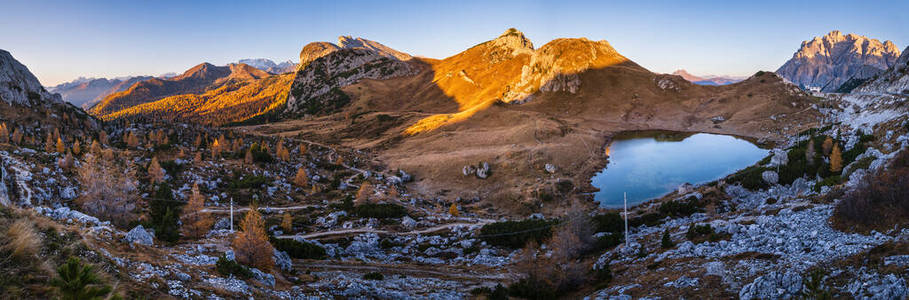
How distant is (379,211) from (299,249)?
17663 mm

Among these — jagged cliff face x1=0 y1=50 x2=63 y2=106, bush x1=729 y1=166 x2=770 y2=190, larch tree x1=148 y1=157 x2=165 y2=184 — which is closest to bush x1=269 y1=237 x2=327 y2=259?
larch tree x1=148 y1=157 x2=165 y2=184

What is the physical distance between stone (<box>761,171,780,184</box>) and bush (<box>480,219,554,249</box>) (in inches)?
1105

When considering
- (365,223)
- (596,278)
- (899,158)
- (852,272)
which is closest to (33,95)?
(365,223)

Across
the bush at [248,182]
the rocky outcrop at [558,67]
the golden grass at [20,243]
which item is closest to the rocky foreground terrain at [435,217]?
the golden grass at [20,243]

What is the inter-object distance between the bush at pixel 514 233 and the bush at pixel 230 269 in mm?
25743

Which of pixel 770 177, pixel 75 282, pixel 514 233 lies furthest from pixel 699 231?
pixel 75 282

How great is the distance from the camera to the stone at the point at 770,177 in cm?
4584

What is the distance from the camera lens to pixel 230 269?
16.9 metres

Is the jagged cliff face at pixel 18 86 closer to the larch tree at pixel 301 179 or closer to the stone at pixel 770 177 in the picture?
the larch tree at pixel 301 179

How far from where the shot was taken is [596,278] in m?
25.4

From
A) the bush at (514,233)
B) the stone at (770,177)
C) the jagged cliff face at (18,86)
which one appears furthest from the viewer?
the jagged cliff face at (18,86)

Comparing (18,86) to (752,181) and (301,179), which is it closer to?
(301,179)

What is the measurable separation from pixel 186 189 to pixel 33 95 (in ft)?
229

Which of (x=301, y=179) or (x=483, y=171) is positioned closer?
(x=301, y=179)
